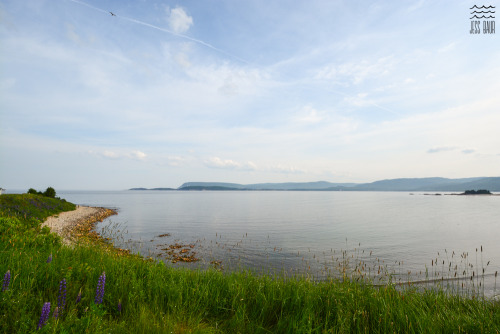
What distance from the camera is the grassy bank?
4.74 m

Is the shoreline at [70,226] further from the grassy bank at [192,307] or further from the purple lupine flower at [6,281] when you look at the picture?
the purple lupine flower at [6,281]

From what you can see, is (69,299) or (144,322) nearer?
(144,322)

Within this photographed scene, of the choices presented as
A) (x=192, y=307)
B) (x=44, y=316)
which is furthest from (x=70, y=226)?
(x=44, y=316)

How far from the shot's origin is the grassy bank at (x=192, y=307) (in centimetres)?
474

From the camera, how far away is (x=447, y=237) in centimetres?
3167

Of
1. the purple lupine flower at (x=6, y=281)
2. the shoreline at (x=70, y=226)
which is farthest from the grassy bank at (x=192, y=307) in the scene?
the shoreline at (x=70, y=226)

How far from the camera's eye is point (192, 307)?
20.6ft

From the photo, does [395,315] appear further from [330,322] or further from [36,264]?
[36,264]

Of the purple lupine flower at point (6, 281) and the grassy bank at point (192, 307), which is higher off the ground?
the purple lupine flower at point (6, 281)

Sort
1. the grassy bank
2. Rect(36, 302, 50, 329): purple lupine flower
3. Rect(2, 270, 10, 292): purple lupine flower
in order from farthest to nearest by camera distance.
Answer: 1. the grassy bank
2. Rect(2, 270, 10, 292): purple lupine flower
3. Rect(36, 302, 50, 329): purple lupine flower

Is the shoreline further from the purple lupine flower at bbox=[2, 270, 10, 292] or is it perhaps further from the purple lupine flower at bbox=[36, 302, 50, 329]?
the purple lupine flower at bbox=[36, 302, 50, 329]

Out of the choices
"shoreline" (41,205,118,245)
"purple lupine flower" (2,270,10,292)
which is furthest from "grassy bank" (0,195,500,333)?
"shoreline" (41,205,118,245)

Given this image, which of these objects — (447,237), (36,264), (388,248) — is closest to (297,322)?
(36,264)

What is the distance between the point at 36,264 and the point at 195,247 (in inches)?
770
